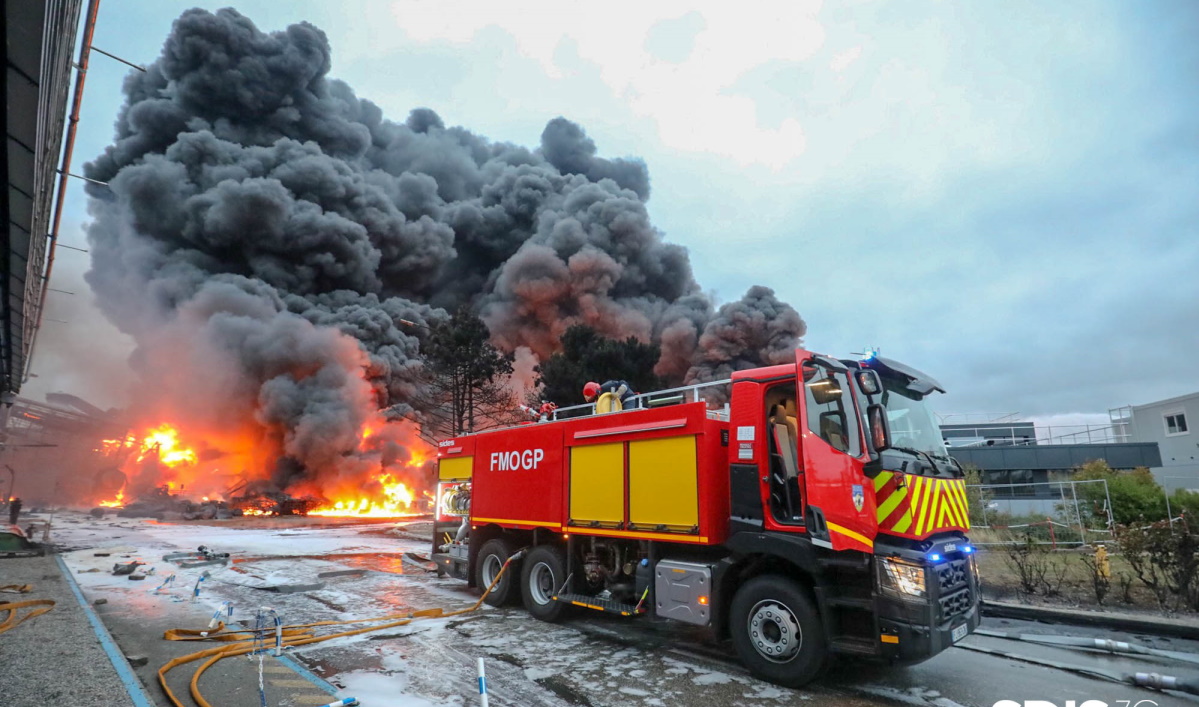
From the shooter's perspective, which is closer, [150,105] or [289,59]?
[150,105]

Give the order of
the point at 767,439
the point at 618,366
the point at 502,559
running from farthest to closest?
the point at 618,366, the point at 502,559, the point at 767,439

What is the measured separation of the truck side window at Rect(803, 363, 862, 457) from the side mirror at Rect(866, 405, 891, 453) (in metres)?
0.12

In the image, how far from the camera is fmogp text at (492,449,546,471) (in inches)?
308

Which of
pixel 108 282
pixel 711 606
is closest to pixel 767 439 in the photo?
pixel 711 606

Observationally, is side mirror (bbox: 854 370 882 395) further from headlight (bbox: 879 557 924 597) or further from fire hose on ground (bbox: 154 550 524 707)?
fire hose on ground (bbox: 154 550 524 707)

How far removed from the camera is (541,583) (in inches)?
295

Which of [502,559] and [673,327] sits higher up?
[673,327]

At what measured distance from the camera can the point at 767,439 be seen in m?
5.30

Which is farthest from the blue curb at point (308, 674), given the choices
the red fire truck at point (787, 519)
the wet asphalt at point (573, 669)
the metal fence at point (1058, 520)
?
the metal fence at point (1058, 520)

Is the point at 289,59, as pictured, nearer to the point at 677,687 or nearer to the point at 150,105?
the point at 150,105

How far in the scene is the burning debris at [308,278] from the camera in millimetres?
34719

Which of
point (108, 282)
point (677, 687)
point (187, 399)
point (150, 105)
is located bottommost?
point (677, 687)

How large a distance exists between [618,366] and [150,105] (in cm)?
4437

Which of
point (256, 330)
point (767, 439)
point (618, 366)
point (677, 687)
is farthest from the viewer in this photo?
point (256, 330)
